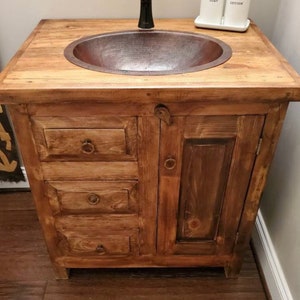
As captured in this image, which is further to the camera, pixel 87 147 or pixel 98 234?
pixel 98 234

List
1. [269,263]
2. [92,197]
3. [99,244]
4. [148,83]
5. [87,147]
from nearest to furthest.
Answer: [148,83] < [87,147] < [92,197] < [99,244] < [269,263]

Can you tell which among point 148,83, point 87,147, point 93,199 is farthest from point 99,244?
point 148,83

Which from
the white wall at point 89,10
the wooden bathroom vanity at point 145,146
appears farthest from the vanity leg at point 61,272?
the white wall at point 89,10

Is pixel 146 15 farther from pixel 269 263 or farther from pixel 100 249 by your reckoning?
pixel 269 263

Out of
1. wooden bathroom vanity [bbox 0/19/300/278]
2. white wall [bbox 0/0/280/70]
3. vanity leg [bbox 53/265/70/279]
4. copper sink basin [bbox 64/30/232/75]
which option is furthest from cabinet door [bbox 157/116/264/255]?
white wall [bbox 0/0/280/70]

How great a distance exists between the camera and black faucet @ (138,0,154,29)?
3.47 feet

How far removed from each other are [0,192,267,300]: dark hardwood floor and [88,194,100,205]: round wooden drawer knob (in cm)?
41

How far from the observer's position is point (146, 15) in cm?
108

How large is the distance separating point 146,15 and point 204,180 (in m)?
0.56

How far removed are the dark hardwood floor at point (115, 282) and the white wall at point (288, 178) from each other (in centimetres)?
18

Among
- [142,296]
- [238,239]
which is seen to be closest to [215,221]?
[238,239]

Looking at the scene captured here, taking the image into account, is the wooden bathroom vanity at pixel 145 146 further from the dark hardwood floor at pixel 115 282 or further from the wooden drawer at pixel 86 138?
the dark hardwood floor at pixel 115 282

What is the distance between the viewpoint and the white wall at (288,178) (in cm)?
105

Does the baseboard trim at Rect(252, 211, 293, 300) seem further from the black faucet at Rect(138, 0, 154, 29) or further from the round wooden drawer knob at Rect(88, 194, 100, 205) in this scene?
the black faucet at Rect(138, 0, 154, 29)
